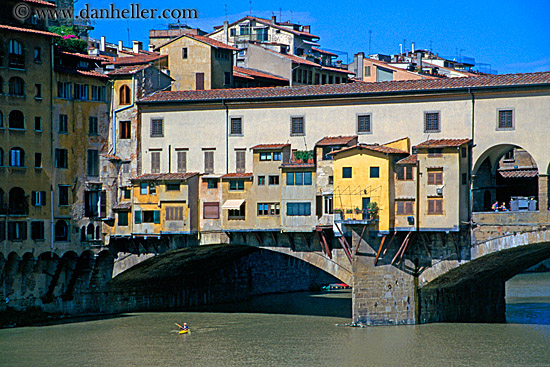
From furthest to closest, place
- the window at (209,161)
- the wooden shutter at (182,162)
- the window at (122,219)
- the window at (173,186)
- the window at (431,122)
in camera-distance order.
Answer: the window at (122,219) → the wooden shutter at (182,162) → the window at (209,161) → the window at (173,186) → the window at (431,122)

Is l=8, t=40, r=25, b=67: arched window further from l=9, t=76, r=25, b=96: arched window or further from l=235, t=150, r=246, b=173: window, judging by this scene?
l=235, t=150, r=246, b=173: window

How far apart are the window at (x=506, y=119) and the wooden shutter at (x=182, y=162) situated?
18823mm

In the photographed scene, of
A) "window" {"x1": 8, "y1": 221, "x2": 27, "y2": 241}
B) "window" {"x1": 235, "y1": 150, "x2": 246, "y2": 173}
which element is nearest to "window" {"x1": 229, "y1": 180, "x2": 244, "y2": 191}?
"window" {"x1": 235, "y1": 150, "x2": 246, "y2": 173}

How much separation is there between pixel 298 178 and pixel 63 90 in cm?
1511

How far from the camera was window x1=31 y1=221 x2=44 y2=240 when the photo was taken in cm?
6009

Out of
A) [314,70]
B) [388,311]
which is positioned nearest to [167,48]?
[314,70]

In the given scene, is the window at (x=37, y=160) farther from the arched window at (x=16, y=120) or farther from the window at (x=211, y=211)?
the window at (x=211, y=211)

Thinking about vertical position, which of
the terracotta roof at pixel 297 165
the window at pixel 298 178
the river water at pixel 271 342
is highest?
the terracotta roof at pixel 297 165

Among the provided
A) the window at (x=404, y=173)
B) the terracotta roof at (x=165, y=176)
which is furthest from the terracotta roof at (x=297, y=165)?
the terracotta roof at (x=165, y=176)

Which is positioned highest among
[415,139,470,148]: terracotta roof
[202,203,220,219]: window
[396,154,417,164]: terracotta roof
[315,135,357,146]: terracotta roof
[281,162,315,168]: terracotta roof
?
[315,135,357,146]: terracotta roof

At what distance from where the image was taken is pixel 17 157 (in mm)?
59656

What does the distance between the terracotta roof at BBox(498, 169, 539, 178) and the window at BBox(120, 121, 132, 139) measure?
2245 cm

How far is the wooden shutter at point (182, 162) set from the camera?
62344 millimetres

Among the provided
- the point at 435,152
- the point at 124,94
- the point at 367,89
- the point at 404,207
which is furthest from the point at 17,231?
the point at 435,152
